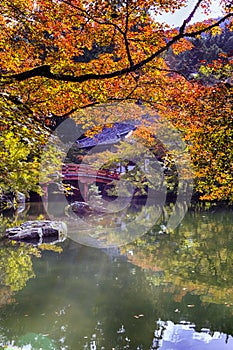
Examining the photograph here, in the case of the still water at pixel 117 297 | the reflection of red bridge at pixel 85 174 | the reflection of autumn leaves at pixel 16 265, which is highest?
the reflection of red bridge at pixel 85 174

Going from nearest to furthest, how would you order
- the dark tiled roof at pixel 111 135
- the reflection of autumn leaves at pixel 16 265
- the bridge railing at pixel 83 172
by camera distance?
the reflection of autumn leaves at pixel 16 265 < the bridge railing at pixel 83 172 < the dark tiled roof at pixel 111 135

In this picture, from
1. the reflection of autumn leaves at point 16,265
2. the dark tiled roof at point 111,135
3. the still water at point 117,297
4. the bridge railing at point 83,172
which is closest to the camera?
the still water at point 117,297

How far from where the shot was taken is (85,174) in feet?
65.0

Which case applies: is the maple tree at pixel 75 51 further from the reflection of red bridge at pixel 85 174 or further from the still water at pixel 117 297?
the reflection of red bridge at pixel 85 174

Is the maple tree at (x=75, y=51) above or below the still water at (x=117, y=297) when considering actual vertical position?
above

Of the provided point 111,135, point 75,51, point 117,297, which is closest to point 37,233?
point 117,297

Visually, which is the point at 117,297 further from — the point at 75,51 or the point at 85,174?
the point at 85,174

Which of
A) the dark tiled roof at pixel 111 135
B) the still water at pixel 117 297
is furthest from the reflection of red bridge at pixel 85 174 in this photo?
the still water at pixel 117 297

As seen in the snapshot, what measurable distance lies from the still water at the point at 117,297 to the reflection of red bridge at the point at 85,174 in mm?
10039

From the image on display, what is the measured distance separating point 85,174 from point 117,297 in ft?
46.6

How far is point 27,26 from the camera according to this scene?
6047 millimetres

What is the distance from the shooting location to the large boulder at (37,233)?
10.3 m

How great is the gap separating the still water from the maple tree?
220 centimetres

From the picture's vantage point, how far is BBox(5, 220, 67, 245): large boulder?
33.7 ft
